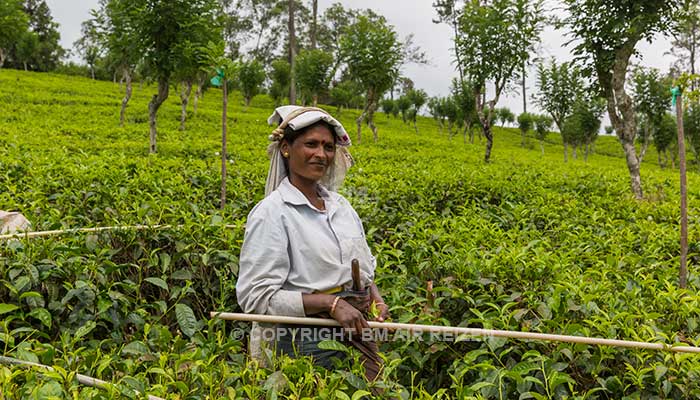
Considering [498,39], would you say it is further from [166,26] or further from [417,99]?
[417,99]

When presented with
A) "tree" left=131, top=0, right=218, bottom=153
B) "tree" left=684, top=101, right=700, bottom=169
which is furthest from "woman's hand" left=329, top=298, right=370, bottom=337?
"tree" left=684, top=101, right=700, bottom=169

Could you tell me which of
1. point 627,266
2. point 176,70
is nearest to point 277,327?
point 627,266

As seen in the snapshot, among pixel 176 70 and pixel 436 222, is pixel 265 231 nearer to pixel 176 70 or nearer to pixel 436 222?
pixel 436 222

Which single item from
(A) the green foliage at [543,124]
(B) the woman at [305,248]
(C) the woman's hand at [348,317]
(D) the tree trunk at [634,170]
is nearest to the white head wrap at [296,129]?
(B) the woman at [305,248]

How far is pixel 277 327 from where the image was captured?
6.15ft

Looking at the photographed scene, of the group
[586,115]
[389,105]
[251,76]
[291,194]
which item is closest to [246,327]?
[291,194]

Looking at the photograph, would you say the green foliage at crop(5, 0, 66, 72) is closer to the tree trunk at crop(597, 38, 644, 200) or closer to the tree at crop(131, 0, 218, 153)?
the tree at crop(131, 0, 218, 153)

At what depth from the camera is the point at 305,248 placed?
186 cm

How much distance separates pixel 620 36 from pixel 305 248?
28.7 ft

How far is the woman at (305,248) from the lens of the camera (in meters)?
1.77

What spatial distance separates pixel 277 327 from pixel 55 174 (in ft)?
12.8

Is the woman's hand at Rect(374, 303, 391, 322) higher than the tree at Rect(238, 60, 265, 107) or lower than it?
lower

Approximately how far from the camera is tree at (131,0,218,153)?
30.6ft

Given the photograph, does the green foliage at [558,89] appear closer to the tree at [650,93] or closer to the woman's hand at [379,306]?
the tree at [650,93]
